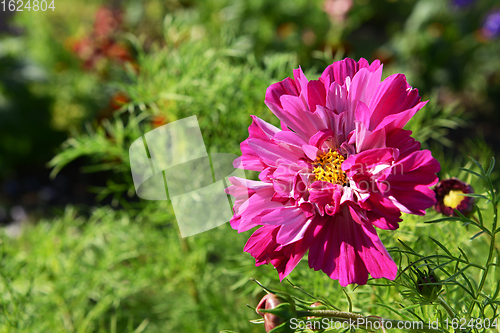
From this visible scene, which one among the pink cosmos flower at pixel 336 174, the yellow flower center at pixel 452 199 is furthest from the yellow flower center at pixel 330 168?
the yellow flower center at pixel 452 199

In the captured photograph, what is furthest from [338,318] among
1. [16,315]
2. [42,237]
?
[42,237]

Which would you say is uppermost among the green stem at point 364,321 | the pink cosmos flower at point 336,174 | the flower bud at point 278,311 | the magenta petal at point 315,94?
the magenta petal at point 315,94

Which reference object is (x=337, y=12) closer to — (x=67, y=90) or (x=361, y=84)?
(x=67, y=90)

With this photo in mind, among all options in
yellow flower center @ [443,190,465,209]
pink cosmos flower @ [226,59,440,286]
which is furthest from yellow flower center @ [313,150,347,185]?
yellow flower center @ [443,190,465,209]

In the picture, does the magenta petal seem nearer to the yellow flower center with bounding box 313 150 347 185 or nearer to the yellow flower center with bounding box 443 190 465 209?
the yellow flower center with bounding box 313 150 347 185

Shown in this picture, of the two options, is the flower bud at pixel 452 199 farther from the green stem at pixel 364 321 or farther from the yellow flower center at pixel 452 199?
the green stem at pixel 364 321
